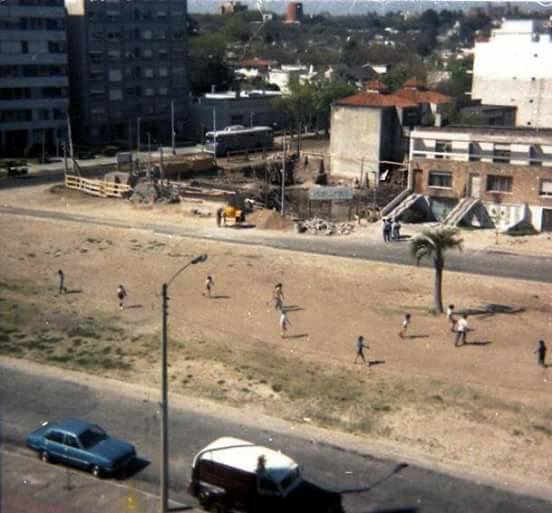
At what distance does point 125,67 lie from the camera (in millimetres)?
74688

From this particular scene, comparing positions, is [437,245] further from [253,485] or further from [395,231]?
[253,485]

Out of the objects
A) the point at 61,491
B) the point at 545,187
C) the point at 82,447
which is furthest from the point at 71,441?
the point at 545,187

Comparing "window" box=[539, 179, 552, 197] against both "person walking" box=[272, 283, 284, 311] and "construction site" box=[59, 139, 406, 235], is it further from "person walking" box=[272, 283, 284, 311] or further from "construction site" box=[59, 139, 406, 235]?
"person walking" box=[272, 283, 284, 311]

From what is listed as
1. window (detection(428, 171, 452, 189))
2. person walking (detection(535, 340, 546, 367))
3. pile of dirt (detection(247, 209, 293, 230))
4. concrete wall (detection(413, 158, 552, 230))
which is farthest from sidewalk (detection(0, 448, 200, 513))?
Answer: window (detection(428, 171, 452, 189))

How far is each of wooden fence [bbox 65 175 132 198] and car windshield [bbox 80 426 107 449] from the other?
109ft

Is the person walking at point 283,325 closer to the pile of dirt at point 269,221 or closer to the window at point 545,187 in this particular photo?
the pile of dirt at point 269,221

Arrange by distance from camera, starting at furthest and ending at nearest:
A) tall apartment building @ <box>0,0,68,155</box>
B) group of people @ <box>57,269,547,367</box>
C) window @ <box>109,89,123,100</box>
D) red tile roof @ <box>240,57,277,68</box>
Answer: red tile roof @ <box>240,57,277,68</box> → window @ <box>109,89,123,100</box> → tall apartment building @ <box>0,0,68,155</box> → group of people @ <box>57,269,547,367</box>

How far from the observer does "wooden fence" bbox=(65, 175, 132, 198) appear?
50406 mm

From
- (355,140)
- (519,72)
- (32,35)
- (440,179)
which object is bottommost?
(440,179)

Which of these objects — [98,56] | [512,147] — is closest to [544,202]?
[512,147]

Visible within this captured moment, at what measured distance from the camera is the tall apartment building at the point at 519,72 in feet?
214

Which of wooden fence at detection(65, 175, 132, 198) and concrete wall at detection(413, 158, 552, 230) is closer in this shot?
concrete wall at detection(413, 158, 552, 230)

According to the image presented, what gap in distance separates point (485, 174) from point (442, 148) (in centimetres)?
291

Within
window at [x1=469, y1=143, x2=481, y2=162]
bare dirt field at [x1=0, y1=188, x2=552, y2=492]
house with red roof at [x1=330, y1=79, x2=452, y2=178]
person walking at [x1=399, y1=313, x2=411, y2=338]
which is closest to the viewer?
bare dirt field at [x1=0, y1=188, x2=552, y2=492]
